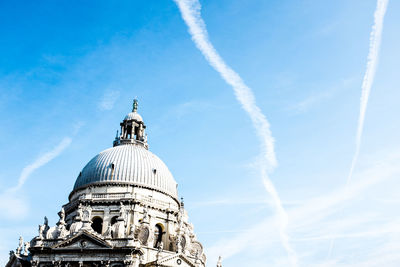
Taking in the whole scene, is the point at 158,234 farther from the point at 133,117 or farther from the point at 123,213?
the point at 133,117

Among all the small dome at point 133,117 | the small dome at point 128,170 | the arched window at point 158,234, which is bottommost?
the arched window at point 158,234

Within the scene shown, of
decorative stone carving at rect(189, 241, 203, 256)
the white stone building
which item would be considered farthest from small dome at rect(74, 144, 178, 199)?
decorative stone carving at rect(189, 241, 203, 256)

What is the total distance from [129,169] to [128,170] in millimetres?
216

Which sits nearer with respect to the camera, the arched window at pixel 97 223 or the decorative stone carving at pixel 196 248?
the arched window at pixel 97 223

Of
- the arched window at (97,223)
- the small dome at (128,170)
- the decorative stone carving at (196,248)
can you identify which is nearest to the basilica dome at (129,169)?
the small dome at (128,170)

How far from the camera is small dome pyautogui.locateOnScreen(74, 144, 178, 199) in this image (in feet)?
214

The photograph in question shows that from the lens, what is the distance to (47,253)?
2104 inches

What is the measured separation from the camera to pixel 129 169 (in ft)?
216

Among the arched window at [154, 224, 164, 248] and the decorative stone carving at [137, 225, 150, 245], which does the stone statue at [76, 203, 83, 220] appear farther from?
the arched window at [154, 224, 164, 248]

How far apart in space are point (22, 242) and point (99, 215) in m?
11.9

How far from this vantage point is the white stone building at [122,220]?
5291cm

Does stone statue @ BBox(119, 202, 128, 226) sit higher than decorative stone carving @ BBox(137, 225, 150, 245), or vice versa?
stone statue @ BBox(119, 202, 128, 226)

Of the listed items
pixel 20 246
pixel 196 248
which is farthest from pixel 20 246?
pixel 196 248

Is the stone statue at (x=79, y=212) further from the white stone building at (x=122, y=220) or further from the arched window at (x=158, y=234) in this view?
the arched window at (x=158, y=234)
